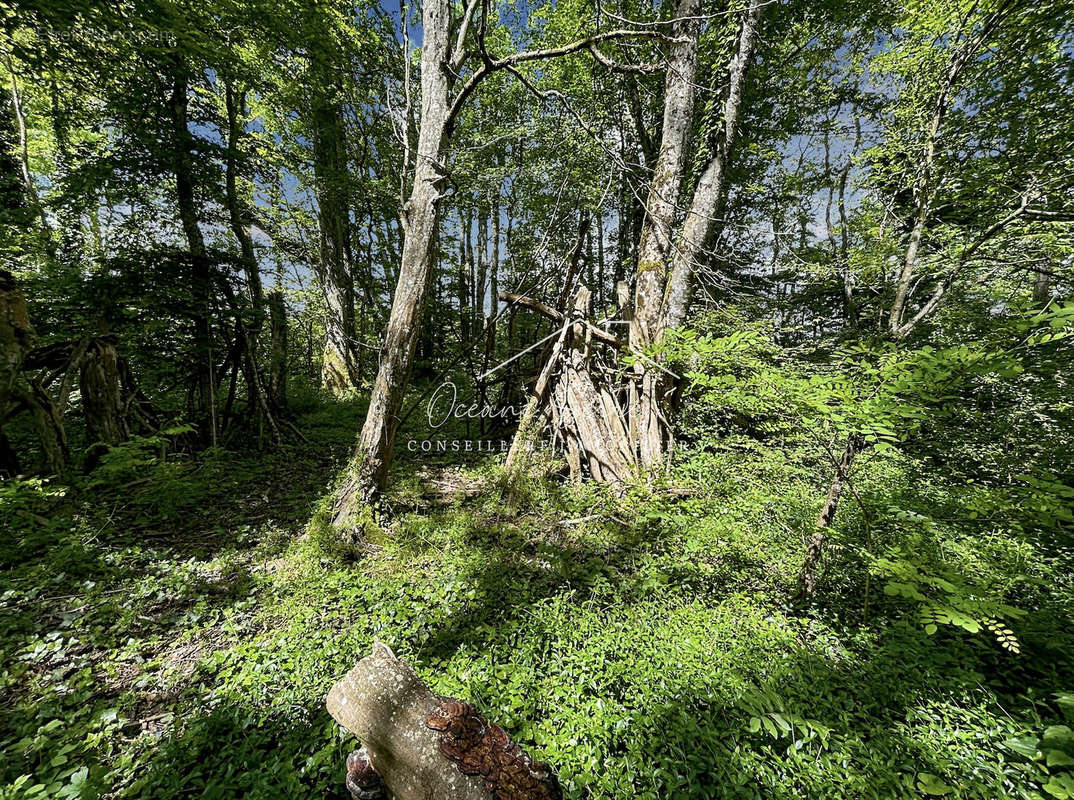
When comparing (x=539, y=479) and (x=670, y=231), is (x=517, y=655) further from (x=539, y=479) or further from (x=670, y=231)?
(x=670, y=231)

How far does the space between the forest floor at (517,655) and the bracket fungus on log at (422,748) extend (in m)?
0.37

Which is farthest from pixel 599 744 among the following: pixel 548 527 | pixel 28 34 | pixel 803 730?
pixel 28 34

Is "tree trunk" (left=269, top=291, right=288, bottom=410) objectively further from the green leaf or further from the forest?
the green leaf

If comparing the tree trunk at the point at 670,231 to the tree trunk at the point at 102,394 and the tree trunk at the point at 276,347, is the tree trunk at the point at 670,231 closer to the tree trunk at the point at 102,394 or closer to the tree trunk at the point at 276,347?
the tree trunk at the point at 276,347

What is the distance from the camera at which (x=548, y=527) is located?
408 centimetres

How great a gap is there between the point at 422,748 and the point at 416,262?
3796mm

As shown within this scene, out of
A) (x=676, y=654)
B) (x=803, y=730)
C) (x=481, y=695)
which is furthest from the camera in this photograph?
(x=676, y=654)

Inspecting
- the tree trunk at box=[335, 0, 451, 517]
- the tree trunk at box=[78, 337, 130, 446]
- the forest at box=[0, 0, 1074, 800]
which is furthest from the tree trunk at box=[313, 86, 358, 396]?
the tree trunk at box=[335, 0, 451, 517]

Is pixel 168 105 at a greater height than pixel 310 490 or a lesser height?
greater

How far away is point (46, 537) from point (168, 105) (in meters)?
5.80

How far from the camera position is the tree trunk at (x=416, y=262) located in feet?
12.4

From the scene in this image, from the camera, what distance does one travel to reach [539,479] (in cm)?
499

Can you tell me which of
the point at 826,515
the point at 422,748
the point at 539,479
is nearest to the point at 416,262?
the point at 539,479

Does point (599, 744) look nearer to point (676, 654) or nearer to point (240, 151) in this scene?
point (676, 654)
